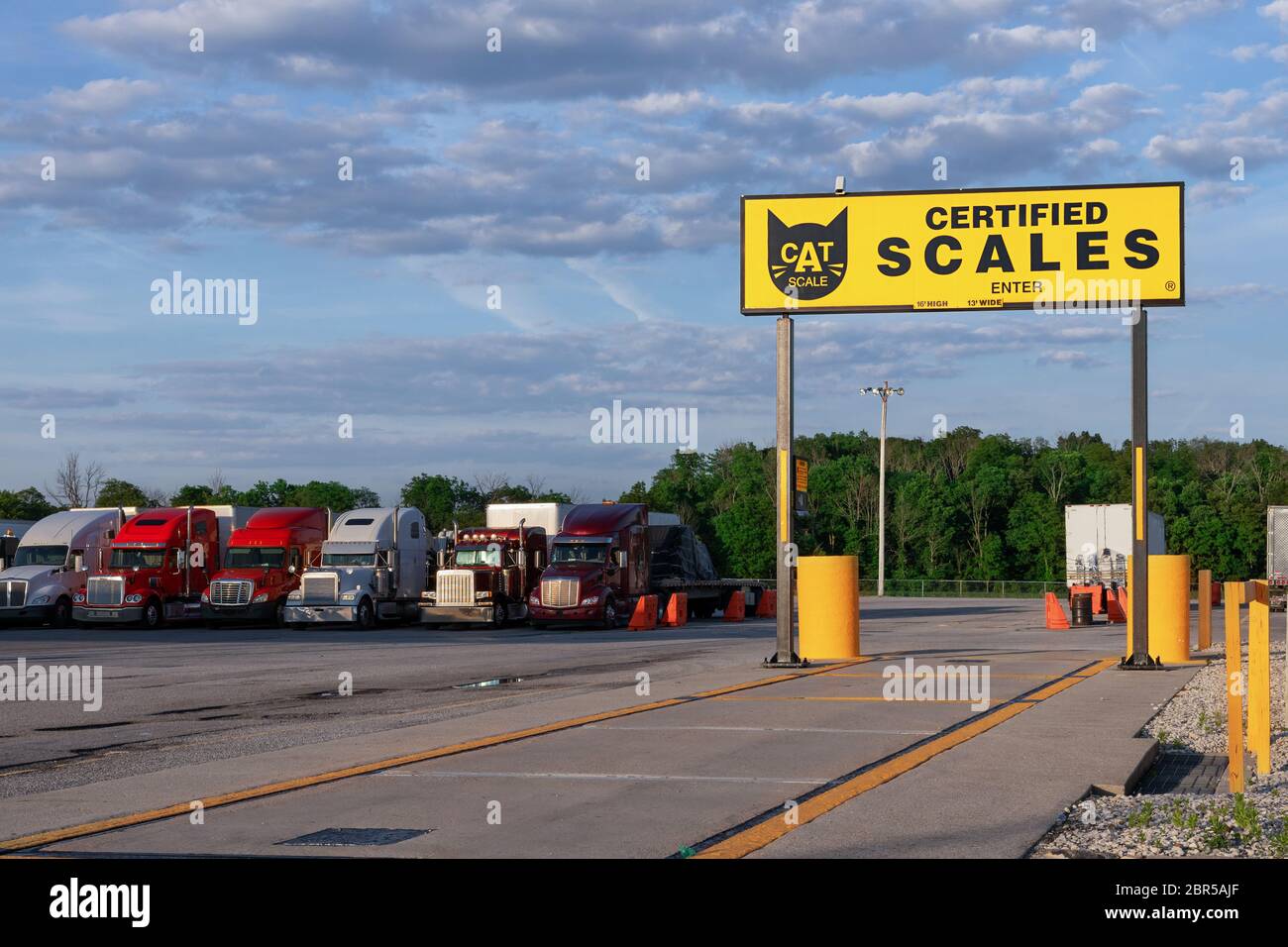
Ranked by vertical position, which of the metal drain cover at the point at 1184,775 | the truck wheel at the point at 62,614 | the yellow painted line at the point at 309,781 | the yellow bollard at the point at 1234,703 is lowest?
the truck wheel at the point at 62,614

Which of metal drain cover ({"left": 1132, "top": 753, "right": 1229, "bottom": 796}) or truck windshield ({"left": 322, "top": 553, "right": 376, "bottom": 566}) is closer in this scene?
metal drain cover ({"left": 1132, "top": 753, "right": 1229, "bottom": 796})

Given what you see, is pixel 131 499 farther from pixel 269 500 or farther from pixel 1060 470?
pixel 1060 470

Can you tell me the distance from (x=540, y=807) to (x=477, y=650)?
65.6 feet

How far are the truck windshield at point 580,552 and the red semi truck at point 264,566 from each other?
7.96 meters

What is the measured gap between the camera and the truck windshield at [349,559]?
131 ft

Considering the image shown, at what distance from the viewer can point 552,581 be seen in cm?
3769

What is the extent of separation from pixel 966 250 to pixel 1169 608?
20.7ft

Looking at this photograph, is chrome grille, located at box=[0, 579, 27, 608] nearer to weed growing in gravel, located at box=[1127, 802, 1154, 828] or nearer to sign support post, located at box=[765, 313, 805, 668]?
sign support post, located at box=[765, 313, 805, 668]

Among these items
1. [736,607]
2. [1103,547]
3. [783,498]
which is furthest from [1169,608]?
[1103,547]

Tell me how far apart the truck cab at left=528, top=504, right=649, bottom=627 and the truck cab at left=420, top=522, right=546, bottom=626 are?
2.64 feet

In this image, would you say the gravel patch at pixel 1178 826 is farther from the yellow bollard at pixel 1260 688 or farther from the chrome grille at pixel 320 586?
the chrome grille at pixel 320 586

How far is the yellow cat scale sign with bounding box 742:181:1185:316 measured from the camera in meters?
19.4

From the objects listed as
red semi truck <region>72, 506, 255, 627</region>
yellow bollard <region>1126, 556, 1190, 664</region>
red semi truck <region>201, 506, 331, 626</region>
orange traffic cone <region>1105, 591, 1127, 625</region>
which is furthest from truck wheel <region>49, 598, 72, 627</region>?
yellow bollard <region>1126, 556, 1190, 664</region>

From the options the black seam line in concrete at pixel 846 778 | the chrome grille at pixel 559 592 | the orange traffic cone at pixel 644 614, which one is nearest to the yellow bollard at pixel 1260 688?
the black seam line in concrete at pixel 846 778
